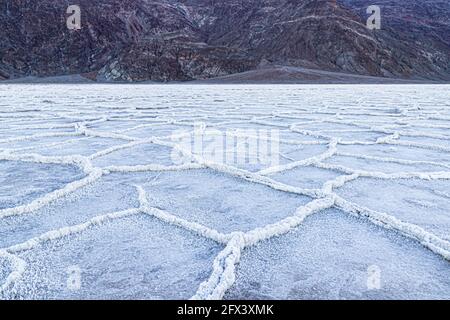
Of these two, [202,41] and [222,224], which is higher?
[202,41]

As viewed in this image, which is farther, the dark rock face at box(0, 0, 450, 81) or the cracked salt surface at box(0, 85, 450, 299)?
the dark rock face at box(0, 0, 450, 81)

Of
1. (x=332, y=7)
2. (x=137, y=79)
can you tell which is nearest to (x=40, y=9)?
(x=137, y=79)

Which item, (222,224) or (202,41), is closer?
(222,224)

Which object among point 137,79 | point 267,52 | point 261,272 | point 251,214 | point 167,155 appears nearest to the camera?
point 261,272

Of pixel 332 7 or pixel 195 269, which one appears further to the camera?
pixel 332 7

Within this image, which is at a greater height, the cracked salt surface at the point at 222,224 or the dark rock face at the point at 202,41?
the dark rock face at the point at 202,41

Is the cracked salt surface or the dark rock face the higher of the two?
the dark rock face

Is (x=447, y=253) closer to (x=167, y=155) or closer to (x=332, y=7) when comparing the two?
(x=167, y=155)

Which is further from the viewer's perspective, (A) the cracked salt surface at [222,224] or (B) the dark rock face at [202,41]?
(B) the dark rock face at [202,41]
